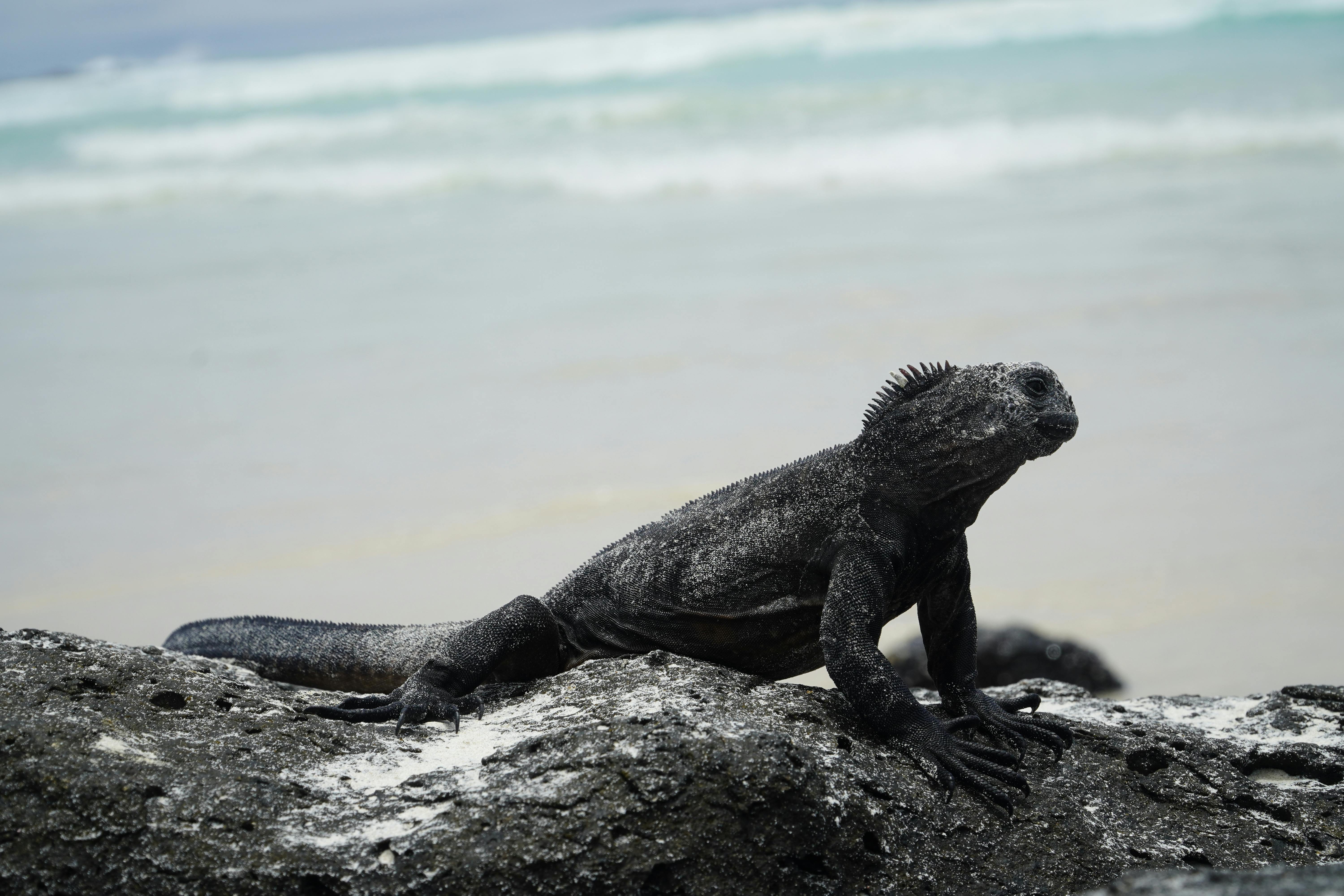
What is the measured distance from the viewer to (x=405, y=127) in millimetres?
32531

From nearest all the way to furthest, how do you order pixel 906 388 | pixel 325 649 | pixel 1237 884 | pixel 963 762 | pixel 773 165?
pixel 1237 884 < pixel 963 762 < pixel 906 388 < pixel 325 649 < pixel 773 165

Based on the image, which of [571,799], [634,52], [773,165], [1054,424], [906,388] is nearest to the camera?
[571,799]

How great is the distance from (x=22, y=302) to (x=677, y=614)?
1366 cm

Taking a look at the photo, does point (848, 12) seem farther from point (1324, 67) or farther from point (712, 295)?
point (712, 295)

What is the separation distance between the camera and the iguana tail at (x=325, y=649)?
16.4ft

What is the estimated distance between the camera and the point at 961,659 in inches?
187

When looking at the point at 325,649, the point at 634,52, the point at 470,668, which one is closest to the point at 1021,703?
the point at 470,668

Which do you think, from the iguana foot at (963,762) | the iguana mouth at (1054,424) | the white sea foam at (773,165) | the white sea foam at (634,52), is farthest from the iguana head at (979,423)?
the white sea foam at (634,52)

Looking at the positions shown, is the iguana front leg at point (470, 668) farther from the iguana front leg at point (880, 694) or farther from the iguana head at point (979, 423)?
the iguana head at point (979, 423)

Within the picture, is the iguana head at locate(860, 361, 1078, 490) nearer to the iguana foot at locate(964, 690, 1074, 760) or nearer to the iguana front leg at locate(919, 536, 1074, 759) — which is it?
the iguana front leg at locate(919, 536, 1074, 759)

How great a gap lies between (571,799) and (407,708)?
94 centimetres

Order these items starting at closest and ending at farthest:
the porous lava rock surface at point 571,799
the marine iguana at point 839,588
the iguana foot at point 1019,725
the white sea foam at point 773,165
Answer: the porous lava rock surface at point 571,799, the marine iguana at point 839,588, the iguana foot at point 1019,725, the white sea foam at point 773,165

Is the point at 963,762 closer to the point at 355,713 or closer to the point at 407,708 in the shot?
the point at 407,708

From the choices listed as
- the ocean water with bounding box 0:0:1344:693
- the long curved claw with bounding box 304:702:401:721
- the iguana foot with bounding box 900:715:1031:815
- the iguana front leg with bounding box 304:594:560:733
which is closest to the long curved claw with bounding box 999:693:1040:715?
the iguana foot with bounding box 900:715:1031:815
